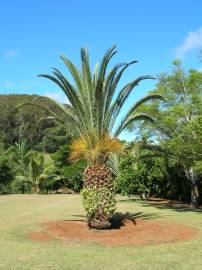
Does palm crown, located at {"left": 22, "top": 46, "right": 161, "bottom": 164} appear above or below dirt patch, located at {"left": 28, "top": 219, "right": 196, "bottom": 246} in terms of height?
above

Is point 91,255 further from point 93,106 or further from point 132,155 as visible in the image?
point 132,155

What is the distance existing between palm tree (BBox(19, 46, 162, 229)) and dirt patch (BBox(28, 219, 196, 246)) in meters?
0.66

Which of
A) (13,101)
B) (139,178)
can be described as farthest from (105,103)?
(13,101)

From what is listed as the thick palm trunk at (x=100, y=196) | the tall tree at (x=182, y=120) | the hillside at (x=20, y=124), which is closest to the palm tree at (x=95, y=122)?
the thick palm trunk at (x=100, y=196)

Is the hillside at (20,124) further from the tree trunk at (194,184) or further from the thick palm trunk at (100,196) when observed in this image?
the thick palm trunk at (100,196)

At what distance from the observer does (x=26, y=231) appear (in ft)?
47.4

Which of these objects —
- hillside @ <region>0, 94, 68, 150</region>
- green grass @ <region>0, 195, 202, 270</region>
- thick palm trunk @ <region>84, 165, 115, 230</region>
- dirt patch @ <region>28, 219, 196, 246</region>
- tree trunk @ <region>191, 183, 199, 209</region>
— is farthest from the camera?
hillside @ <region>0, 94, 68, 150</region>

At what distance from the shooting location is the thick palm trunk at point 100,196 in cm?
1415

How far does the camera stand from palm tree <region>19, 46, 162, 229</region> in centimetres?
1420

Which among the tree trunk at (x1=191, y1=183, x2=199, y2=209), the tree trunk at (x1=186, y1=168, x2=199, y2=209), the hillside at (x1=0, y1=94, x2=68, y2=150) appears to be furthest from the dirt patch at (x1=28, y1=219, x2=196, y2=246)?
the hillside at (x1=0, y1=94, x2=68, y2=150)

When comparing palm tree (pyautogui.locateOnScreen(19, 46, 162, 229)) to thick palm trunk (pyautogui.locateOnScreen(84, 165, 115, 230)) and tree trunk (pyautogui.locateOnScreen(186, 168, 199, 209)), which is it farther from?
tree trunk (pyautogui.locateOnScreen(186, 168, 199, 209))

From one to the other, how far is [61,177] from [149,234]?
2697 centimetres

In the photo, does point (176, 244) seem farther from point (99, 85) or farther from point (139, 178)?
point (139, 178)

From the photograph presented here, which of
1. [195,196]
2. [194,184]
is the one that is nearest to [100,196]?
[194,184]
